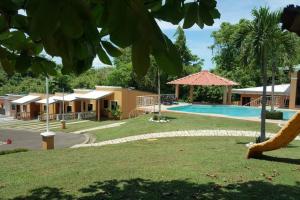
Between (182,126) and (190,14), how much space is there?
2144 cm

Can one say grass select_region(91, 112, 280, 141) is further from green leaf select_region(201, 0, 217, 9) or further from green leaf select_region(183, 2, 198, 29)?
green leaf select_region(183, 2, 198, 29)

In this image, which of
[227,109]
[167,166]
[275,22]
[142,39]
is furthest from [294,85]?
[142,39]

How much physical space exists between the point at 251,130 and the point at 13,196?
668 inches

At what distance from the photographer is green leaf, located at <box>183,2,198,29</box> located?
2.32m

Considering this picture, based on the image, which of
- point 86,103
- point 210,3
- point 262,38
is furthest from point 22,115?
point 210,3

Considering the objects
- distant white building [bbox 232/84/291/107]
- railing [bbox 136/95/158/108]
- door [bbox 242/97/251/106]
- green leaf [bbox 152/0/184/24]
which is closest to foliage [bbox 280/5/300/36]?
green leaf [bbox 152/0/184/24]

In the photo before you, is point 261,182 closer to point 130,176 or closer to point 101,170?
point 130,176

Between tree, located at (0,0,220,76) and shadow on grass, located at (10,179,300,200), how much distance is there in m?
4.26

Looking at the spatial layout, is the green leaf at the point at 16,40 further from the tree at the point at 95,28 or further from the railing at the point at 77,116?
the railing at the point at 77,116

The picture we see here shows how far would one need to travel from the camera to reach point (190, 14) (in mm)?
2320

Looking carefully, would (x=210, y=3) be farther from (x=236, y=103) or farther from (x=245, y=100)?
(x=236, y=103)

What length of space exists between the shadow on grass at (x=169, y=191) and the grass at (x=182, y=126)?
1526 cm

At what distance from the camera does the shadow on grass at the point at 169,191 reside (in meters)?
6.49

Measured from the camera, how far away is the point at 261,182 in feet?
25.3
